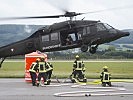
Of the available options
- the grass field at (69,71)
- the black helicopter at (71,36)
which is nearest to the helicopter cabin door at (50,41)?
the black helicopter at (71,36)

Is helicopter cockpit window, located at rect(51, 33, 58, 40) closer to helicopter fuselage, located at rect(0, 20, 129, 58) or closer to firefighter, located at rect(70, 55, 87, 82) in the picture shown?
helicopter fuselage, located at rect(0, 20, 129, 58)

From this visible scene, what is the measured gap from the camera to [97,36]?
24469 mm

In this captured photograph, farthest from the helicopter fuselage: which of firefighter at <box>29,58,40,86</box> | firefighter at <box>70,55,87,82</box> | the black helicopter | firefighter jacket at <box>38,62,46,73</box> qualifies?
firefighter at <box>29,58,40,86</box>

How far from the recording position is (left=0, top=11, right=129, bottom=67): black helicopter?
80.3ft

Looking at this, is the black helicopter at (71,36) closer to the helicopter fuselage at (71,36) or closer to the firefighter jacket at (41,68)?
the helicopter fuselage at (71,36)

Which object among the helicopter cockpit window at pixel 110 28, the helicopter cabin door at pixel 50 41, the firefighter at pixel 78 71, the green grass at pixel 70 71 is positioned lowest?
the green grass at pixel 70 71

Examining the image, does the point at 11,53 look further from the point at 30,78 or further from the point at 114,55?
the point at 114,55

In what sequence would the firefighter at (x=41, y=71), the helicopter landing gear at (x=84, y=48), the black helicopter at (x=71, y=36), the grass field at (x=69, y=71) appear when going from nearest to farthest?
the firefighter at (x=41, y=71), the helicopter landing gear at (x=84, y=48), the black helicopter at (x=71, y=36), the grass field at (x=69, y=71)

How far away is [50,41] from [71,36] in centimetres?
140

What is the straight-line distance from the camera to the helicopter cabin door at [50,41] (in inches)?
993

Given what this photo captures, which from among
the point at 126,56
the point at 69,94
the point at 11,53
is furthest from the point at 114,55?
the point at 69,94

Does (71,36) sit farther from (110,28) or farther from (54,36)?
(110,28)

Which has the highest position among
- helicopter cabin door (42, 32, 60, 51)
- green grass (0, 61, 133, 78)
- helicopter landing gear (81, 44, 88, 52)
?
helicopter cabin door (42, 32, 60, 51)

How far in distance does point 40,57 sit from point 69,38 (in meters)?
2.61
